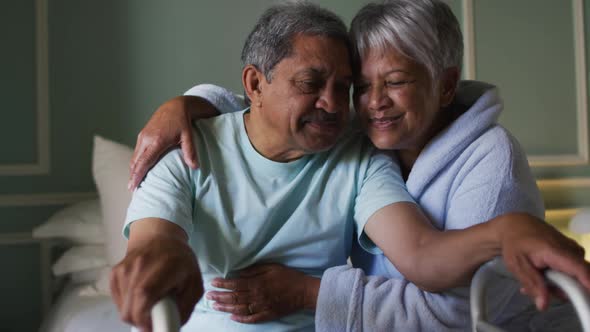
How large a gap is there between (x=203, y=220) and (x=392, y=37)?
555 millimetres

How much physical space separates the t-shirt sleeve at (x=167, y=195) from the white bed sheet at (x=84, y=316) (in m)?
0.59

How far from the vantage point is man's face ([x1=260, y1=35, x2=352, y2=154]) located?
1.15 metres

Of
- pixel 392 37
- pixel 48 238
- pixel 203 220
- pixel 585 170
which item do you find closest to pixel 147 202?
pixel 203 220

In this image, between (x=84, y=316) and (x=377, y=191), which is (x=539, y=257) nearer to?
(x=377, y=191)

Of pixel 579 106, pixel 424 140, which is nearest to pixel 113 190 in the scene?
pixel 424 140

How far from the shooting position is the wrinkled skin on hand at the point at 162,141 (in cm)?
118

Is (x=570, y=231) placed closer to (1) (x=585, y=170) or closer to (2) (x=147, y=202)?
(1) (x=585, y=170)

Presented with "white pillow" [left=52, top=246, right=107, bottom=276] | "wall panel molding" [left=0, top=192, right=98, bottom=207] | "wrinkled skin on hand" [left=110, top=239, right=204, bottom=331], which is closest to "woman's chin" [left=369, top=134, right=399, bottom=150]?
"wrinkled skin on hand" [left=110, top=239, right=204, bottom=331]

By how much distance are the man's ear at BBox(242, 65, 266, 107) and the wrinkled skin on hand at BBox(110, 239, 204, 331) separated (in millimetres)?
594

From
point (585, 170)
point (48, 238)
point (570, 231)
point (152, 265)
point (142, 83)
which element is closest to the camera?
point (152, 265)

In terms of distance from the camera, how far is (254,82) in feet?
4.10

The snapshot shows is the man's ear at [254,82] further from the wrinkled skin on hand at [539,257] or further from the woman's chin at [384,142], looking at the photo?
the wrinkled skin on hand at [539,257]

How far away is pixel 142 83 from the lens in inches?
89.4

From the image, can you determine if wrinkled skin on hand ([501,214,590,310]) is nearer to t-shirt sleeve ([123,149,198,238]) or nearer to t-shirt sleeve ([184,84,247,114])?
t-shirt sleeve ([123,149,198,238])
